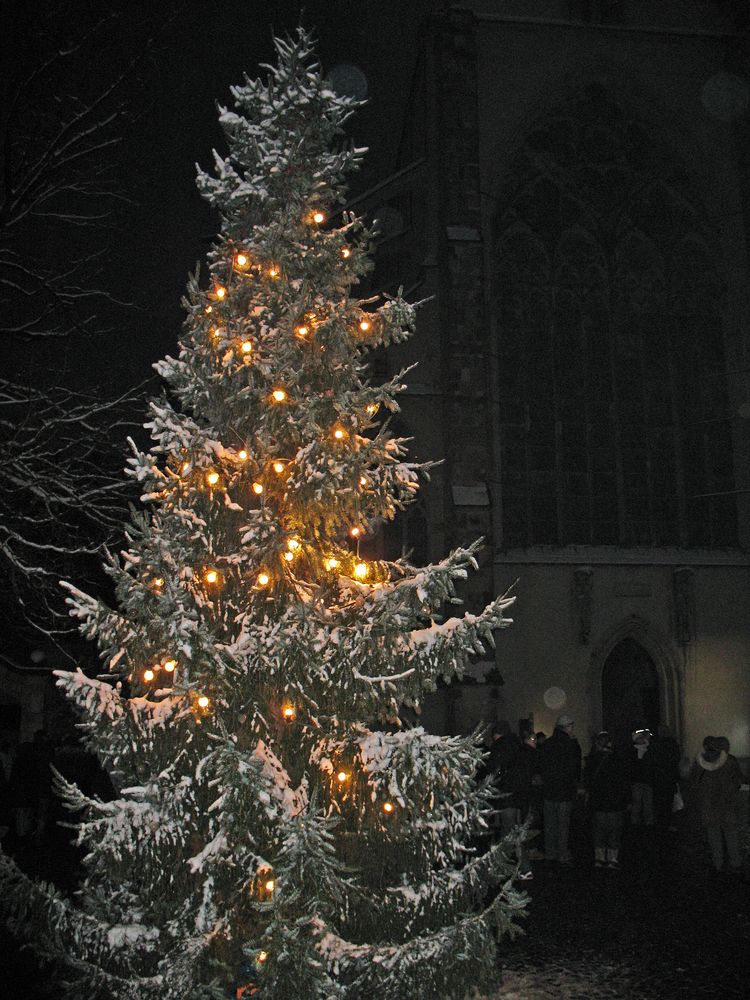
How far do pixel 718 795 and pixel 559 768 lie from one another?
155cm

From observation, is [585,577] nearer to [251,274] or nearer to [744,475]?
[744,475]

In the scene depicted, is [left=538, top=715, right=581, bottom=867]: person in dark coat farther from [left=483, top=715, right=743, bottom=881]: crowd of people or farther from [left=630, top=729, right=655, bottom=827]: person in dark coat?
[left=630, top=729, right=655, bottom=827]: person in dark coat

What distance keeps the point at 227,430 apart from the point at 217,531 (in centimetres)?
62

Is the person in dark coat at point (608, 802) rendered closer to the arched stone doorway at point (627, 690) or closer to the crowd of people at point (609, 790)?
the crowd of people at point (609, 790)

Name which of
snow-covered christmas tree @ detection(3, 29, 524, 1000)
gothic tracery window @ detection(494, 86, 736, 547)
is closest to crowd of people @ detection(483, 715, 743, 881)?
snow-covered christmas tree @ detection(3, 29, 524, 1000)

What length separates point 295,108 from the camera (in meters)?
5.35

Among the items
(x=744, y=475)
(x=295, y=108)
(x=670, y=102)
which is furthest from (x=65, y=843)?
(x=670, y=102)

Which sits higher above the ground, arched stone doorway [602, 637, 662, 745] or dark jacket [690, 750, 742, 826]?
arched stone doorway [602, 637, 662, 745]

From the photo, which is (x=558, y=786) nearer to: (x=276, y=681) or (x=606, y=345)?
(x=276, y=681)

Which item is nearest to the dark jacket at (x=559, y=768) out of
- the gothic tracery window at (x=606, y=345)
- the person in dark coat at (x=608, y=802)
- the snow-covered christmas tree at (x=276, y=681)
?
the person in dark coat at (x=608, y=802)

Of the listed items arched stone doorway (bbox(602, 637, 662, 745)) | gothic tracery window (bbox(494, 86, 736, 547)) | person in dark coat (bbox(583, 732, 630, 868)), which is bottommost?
person in dark coat (bbox(583, 732, 630, 868))

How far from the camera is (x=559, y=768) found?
9.54 metres

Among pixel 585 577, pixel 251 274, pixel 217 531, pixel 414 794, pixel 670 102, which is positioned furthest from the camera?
pixel 670 102

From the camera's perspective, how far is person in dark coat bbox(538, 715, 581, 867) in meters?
9.54
